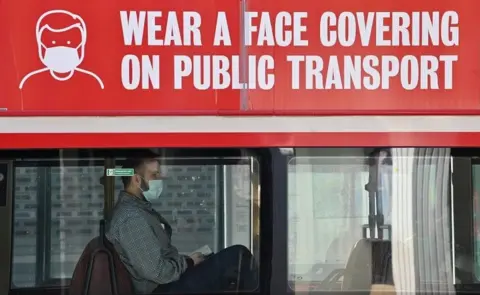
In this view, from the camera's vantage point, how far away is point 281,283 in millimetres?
3537

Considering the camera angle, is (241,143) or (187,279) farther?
(187,279)

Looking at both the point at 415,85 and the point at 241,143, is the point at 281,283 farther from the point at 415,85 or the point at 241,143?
the point at 415,85

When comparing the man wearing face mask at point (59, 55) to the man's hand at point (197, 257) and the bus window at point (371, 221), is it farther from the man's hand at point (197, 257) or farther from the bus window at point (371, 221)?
the bus window at point (371, 221)

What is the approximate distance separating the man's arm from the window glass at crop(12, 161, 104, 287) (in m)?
0.16

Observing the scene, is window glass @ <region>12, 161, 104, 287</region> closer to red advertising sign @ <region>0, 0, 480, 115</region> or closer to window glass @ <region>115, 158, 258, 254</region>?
window glass @ <region>115, 158, 258, 254</region>

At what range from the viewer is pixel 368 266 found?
Result: 144 inches

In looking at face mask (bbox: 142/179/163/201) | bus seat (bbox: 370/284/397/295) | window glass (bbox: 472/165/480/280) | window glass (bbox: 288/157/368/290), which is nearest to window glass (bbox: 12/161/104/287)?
face mask (bbox: 142/179/163/201)

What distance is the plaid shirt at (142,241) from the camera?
11.8 feet

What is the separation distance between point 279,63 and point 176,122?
1.86 feet

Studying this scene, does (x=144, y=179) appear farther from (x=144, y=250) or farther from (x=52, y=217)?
(x=52, y=217)

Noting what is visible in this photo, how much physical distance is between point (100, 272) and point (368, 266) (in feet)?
4.45

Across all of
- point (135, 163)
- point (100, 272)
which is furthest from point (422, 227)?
point (100, 272)

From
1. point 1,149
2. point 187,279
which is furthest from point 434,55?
point 1,149

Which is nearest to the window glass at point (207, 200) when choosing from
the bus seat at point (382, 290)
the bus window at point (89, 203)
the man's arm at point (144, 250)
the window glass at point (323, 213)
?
the bus window at point (89, 203)
